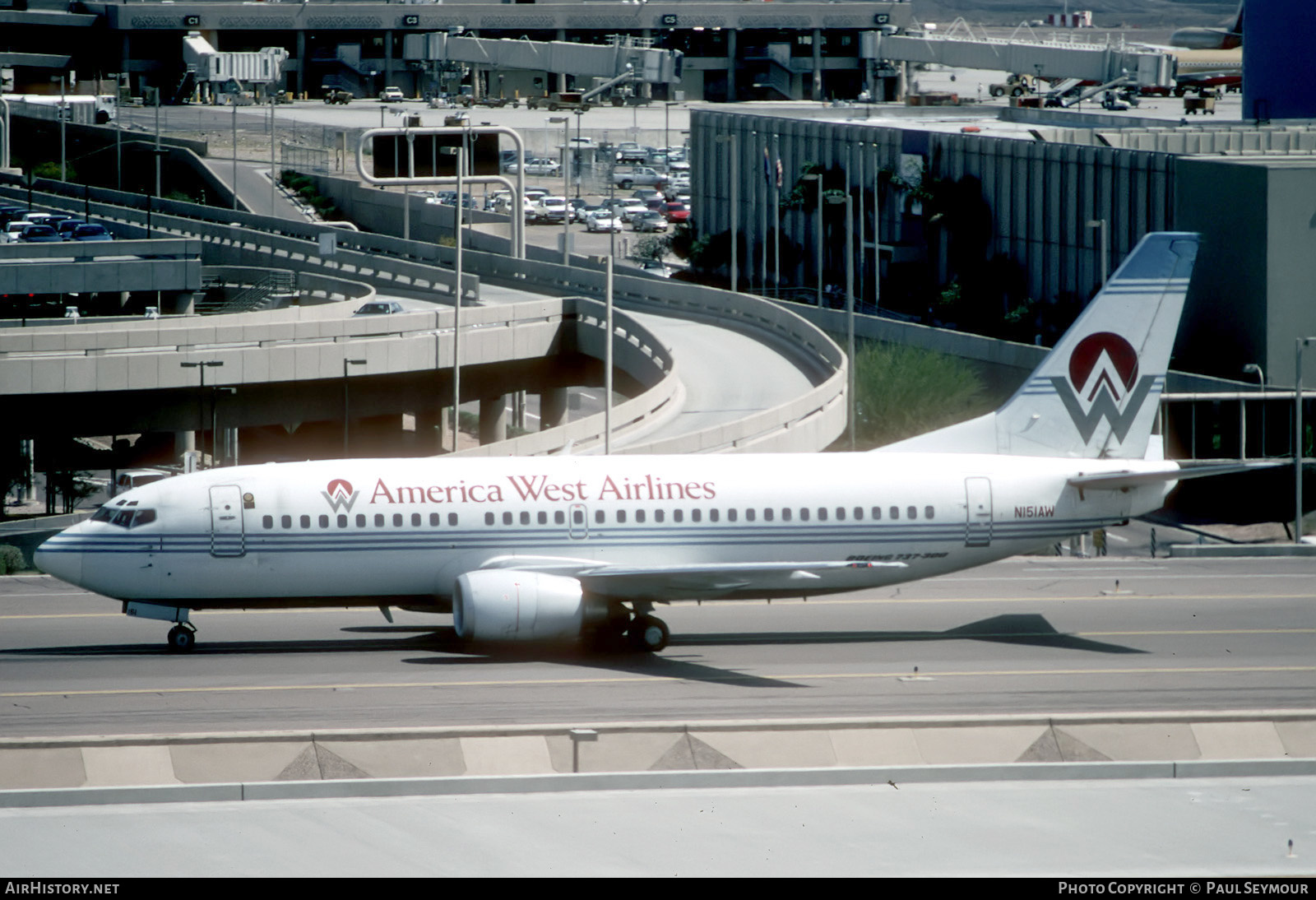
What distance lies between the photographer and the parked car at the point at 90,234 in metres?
108

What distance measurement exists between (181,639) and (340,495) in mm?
4143

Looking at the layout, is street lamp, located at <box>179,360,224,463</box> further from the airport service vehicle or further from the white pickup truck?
the white pickup truck

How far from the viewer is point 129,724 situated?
84.9 ft

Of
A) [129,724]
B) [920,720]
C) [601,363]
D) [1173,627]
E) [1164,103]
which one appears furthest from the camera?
[1164,103]

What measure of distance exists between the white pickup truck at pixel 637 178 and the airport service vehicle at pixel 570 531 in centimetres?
13143

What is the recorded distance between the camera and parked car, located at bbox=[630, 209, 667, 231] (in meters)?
142

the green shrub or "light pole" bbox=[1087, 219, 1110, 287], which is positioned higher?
"light pole" bbox=[1087, 219, 1110, 287]

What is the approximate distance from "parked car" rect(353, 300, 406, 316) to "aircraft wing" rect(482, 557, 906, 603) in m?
52.9

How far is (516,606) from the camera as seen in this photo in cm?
2981

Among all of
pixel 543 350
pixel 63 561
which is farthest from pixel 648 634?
pixel 543 350

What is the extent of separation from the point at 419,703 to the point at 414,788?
936cm

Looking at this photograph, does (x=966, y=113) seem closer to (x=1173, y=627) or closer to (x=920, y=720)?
(x=1173, y=627)

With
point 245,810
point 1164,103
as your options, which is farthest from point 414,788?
point 1164,103

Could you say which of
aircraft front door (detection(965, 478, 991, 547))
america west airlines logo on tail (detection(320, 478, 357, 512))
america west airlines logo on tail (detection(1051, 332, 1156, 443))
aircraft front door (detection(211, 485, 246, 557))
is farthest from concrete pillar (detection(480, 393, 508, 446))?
aircraft front door (detection(965, 478, 991, 547))
